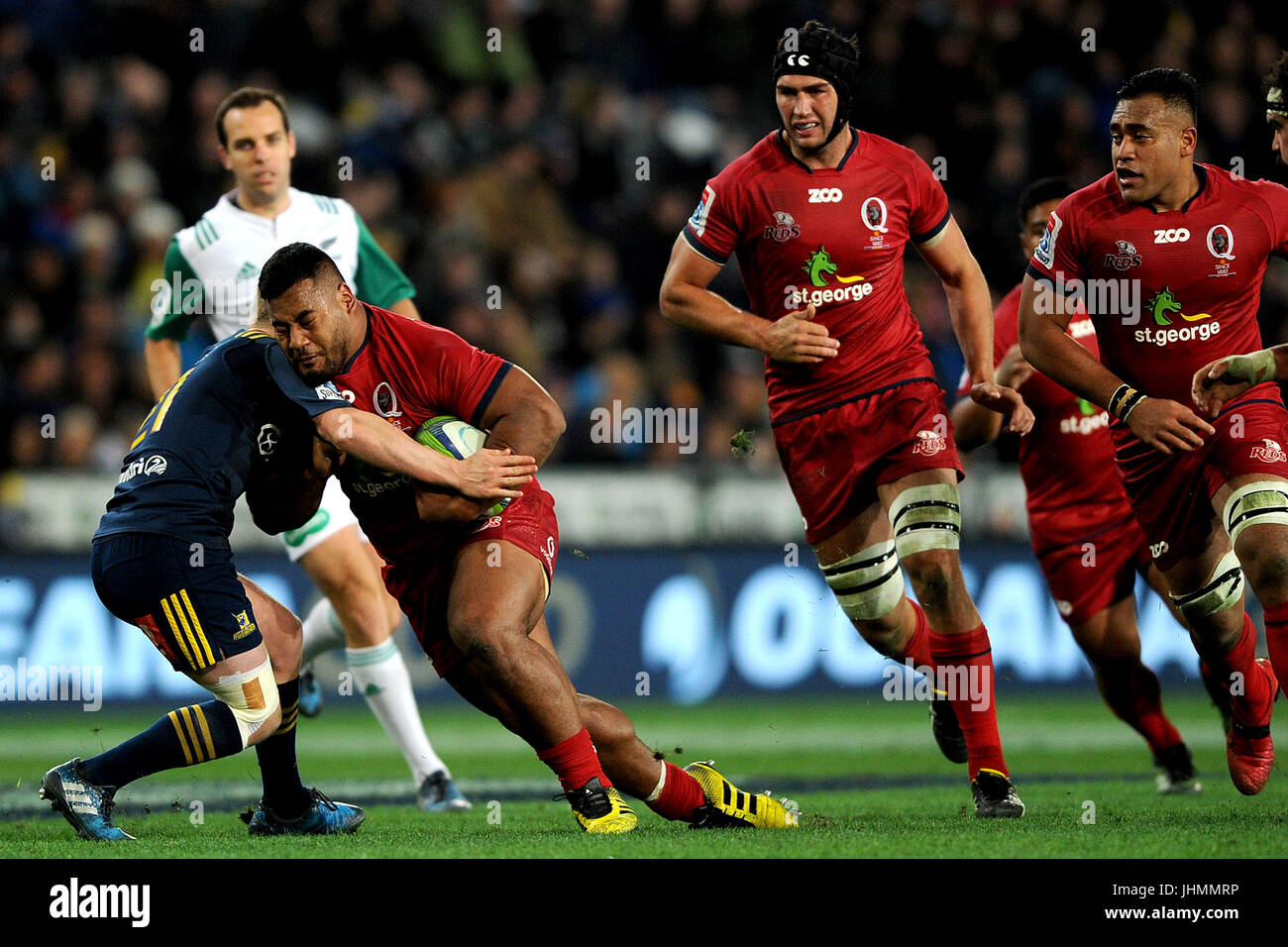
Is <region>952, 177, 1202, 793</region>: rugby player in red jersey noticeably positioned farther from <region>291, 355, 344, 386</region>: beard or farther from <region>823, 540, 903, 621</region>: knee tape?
<region>291, 355, 344, 386</region>: beard

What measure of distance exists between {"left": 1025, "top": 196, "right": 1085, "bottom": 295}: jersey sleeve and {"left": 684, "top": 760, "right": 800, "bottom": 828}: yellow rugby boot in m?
2.33

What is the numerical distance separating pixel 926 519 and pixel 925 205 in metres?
1.38

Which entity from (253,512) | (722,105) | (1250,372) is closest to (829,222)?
(1250,372)

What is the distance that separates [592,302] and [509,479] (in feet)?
29.4

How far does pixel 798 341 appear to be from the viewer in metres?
6.43

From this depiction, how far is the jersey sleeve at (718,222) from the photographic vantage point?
6641mm

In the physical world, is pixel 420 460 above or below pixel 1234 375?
below

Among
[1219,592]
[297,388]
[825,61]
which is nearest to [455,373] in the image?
[297,388]

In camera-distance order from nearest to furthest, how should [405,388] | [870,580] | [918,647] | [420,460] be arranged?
[420,460] → [405,388] → [870,580] → [918,647]

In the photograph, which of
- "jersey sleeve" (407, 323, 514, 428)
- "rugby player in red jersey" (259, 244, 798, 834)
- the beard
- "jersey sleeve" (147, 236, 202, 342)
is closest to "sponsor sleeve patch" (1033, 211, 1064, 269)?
"rugby player in red jersey" (259, 244, 798, 834)

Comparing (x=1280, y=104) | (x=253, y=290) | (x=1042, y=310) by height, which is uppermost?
(x=1280, y=104)

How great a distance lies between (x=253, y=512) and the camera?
6.02 m

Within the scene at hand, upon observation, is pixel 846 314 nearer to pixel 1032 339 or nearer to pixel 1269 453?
pixel 1032 339

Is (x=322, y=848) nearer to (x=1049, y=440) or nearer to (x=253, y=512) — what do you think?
(x=253, y=512)
